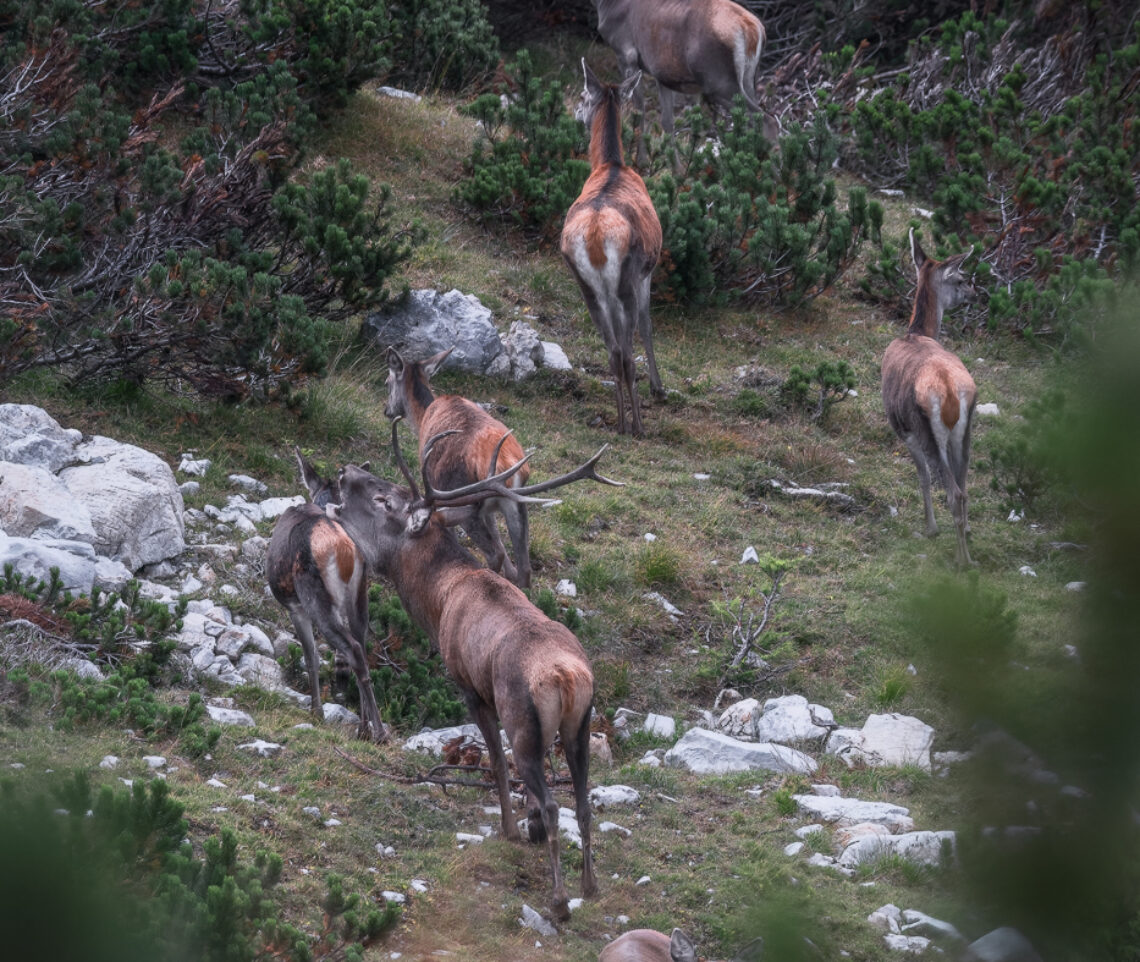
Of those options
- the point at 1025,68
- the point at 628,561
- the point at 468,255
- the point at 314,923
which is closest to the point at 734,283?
the point at 468,255

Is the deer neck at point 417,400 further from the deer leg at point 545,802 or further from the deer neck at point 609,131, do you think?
the deer leg at point 545,802

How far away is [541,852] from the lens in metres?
5.71

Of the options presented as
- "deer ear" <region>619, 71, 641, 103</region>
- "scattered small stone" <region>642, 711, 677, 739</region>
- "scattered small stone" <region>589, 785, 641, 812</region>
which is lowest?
"scattered small stone" <region>642, 711, 677, 739</region>

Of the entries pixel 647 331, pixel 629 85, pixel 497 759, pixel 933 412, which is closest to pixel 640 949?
pixel 497 759

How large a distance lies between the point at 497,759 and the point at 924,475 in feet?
15.4

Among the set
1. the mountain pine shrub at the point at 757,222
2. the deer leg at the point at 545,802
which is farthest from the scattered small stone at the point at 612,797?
the mountain pine shrub at the point at 757,222

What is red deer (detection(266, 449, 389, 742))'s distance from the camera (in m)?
6.70

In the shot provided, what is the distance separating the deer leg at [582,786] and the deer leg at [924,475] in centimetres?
468

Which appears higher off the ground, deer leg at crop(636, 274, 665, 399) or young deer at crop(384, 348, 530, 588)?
young deer at crop(384, 348, 530, 588)

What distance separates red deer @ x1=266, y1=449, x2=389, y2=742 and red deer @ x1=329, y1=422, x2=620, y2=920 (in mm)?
125

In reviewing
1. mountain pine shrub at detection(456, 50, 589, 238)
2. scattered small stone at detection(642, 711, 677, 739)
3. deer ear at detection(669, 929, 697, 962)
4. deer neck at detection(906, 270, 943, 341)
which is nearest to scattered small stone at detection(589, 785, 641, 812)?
scattered small stone at detection(642, 711, 677, 739)

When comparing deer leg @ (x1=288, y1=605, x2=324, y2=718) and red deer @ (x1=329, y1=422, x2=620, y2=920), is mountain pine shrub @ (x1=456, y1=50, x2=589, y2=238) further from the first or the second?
deer leg @ (x1=288, y1=605, x2=324, y2=718)

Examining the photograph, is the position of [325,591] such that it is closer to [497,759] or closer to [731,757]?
[497,759]

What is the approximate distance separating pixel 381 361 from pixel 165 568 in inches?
144
